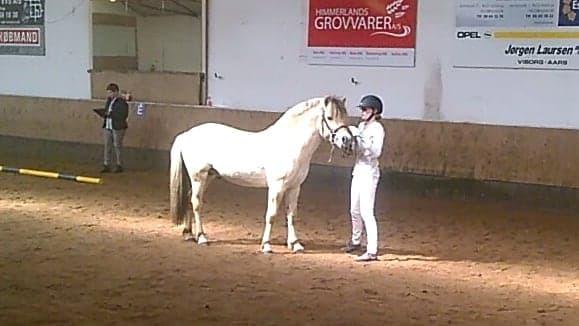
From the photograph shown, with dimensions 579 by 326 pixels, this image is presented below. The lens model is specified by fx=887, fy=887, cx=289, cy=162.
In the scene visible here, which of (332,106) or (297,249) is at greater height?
(332,106)

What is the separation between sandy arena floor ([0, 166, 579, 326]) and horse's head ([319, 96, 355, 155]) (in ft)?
3.12

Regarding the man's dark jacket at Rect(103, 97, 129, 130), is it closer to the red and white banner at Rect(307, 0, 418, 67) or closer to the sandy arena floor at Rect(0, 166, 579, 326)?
the sandy arena floor at Rect(0, 166, 579, 326)

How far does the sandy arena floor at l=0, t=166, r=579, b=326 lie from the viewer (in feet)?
18.0

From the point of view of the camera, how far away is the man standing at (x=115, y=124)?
12805 millimetres

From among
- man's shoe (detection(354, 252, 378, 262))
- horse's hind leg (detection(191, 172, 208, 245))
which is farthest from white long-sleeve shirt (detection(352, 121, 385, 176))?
horse's hind leg (detection(191, 172, 208, 245))

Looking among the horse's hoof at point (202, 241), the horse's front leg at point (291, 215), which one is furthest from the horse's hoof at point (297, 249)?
the horse's hoof at point (202, 241)

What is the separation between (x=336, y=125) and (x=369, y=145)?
12.0 inches

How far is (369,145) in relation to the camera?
6.96 metres

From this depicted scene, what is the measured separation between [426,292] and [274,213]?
5.65ft

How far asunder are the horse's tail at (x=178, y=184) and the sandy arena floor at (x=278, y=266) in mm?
277

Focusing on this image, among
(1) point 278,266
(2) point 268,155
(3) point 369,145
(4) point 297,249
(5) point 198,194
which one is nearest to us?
(1) point 278,266

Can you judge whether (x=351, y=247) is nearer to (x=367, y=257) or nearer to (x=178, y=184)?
(x=367, y=257)

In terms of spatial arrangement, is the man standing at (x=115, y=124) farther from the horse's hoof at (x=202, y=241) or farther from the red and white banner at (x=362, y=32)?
the horse's hoof at (x=202, y=241)

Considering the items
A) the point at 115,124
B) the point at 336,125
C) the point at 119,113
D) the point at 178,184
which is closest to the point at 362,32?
the point at 119,113
